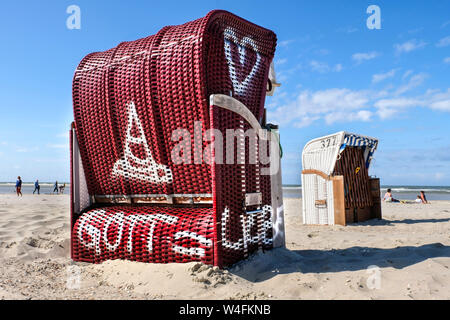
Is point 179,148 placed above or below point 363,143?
below

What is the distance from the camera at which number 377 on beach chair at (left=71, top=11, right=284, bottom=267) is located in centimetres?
381

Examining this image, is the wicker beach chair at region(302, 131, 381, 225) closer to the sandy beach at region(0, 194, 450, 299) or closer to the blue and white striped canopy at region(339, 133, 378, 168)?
the blue and white striped canopy at region(339, 133, 378, 168)

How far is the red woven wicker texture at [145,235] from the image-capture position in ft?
12.3

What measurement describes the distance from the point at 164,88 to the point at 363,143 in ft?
23.3

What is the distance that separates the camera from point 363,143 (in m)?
9.54

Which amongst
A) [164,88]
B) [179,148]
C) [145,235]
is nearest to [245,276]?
[145,235]

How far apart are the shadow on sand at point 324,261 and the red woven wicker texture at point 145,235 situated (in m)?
0.51

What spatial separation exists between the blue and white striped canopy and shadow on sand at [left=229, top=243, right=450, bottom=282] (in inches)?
163

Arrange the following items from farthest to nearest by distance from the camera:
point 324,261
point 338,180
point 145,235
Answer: point 338,180 < point 324,261 < point 145,235

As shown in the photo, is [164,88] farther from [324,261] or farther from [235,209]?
[324,261]

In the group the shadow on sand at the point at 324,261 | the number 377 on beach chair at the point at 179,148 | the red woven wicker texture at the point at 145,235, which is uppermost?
the number 377 on beach chair at the point at 179,148

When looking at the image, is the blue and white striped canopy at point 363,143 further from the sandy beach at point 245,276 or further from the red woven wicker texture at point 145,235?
the red woven wicker texture at point 145,235

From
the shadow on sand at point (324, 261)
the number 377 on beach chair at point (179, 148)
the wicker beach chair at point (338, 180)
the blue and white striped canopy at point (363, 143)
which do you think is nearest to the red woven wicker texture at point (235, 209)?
the number 377 on beach chair at point (179, 148)

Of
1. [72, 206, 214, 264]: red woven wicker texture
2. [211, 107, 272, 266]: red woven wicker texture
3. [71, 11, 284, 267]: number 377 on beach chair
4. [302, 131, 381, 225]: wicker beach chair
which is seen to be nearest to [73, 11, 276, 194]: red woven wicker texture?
[71, 11, 284, 267]: number 377 on beach chair
